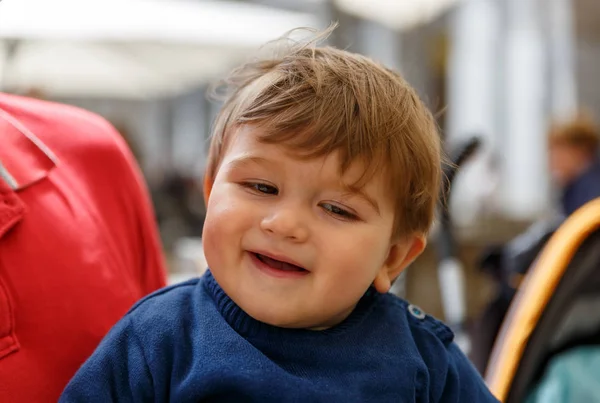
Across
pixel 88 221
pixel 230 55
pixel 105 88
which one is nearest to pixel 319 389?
pixel 88 221

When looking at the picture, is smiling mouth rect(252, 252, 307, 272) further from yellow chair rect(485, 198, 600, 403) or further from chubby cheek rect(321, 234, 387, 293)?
yellow chair rect(485, 198, 600, 403)

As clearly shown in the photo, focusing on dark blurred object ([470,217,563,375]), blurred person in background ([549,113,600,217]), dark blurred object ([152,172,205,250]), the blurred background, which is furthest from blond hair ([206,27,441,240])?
dark blurred object ([152,172,205,250])

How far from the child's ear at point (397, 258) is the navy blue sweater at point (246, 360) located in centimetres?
4

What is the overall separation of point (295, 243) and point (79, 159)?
1.15 ft

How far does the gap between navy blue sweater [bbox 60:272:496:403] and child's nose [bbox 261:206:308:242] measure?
125 millimetres

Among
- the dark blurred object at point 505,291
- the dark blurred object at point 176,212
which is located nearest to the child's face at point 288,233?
the dark blurred object at point 505,291

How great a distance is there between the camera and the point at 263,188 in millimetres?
772

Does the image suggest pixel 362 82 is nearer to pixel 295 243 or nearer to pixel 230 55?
pixel 295 243

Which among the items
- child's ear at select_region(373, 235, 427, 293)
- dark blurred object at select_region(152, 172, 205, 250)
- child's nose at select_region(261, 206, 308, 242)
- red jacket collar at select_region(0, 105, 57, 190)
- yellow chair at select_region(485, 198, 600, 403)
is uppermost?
child's nose at select_region(261, 206, 308, 242)

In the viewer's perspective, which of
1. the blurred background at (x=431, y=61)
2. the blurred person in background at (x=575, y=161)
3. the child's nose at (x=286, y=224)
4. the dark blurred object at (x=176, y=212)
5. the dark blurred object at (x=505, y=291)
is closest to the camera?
the child's nose at (x=286, y=224)

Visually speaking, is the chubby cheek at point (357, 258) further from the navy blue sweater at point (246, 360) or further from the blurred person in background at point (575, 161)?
the blurred person in background at point (575, 161)

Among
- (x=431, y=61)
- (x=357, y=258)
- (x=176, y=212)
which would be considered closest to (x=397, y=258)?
(x=357, y=258)

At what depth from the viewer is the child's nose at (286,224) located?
2.37 feet

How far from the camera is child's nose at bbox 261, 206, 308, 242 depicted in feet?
2.37
